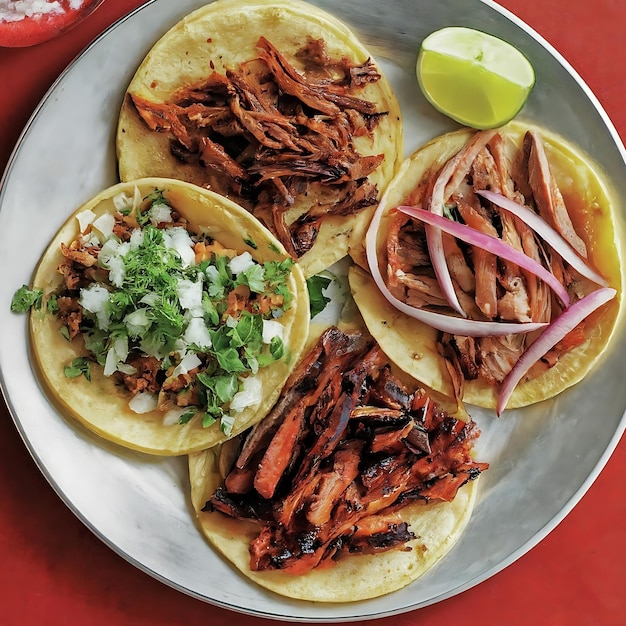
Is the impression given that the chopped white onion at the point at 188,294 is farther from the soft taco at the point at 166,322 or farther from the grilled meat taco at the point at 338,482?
the grilled meat taco at the point at 338,482

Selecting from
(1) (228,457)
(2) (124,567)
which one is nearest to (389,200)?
(1) (228,457)

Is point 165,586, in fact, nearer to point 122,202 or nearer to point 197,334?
point 197,334

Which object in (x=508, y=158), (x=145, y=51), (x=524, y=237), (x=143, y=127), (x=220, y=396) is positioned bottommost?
(x=220, y=396)

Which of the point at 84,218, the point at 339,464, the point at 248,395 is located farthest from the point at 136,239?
the point at 339,464

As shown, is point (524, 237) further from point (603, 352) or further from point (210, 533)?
point (210, 533)

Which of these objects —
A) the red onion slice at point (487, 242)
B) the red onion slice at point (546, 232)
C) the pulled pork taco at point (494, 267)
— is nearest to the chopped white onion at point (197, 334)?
the pulled pork taco at point (494, 267)

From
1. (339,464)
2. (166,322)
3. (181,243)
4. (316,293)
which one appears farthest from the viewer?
(316,293)
